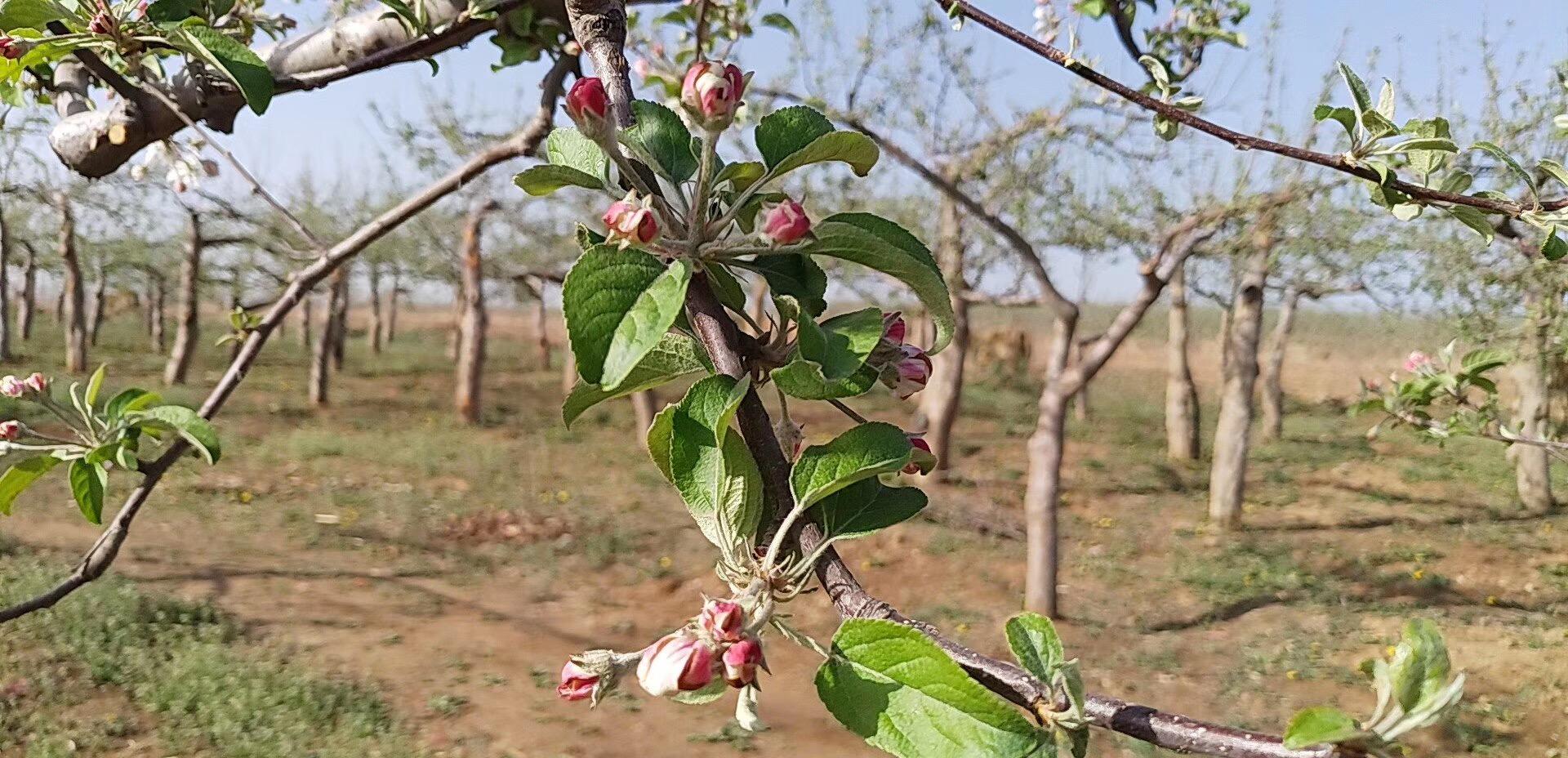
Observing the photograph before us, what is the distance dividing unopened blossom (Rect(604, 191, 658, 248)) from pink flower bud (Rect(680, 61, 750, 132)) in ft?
0.21

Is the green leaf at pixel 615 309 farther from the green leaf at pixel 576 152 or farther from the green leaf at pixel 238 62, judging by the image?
the green leaf at pixel 238 62

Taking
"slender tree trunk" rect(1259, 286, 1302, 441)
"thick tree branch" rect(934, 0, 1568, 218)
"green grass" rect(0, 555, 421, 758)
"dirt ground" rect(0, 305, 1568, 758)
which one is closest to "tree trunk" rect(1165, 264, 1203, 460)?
"dirt ground" rect(0, 305, 1568, 758)

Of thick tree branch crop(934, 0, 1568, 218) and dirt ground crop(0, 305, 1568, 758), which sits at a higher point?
thick tree branch crop(934, 0, 1568, 218)

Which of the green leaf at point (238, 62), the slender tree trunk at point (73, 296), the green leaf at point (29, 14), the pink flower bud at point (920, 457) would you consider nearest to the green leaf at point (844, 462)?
the pink flower bud at point (920, 457)

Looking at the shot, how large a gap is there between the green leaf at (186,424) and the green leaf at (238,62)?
440mm

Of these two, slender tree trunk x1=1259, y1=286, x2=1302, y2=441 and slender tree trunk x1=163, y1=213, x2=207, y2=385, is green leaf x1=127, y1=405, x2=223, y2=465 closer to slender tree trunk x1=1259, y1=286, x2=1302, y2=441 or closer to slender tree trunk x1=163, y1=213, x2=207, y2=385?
slender tree trunk x1=163, y1=213, x2=207, y2=385

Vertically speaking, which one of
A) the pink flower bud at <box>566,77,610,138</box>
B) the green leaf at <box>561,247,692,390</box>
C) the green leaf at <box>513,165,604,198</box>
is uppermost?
the pink flower bud at <box>566,77,610,138</box>

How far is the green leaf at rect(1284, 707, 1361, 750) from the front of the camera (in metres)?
0.35

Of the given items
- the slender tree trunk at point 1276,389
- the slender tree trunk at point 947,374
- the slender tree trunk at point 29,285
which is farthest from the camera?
the slender tree trunk at point 29,285

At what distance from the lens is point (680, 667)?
0.41 meters

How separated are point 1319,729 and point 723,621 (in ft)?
0.74

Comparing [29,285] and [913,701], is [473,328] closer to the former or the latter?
[29,285]

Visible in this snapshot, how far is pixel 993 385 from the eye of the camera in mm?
16469

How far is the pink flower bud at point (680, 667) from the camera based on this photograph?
1.34ft
